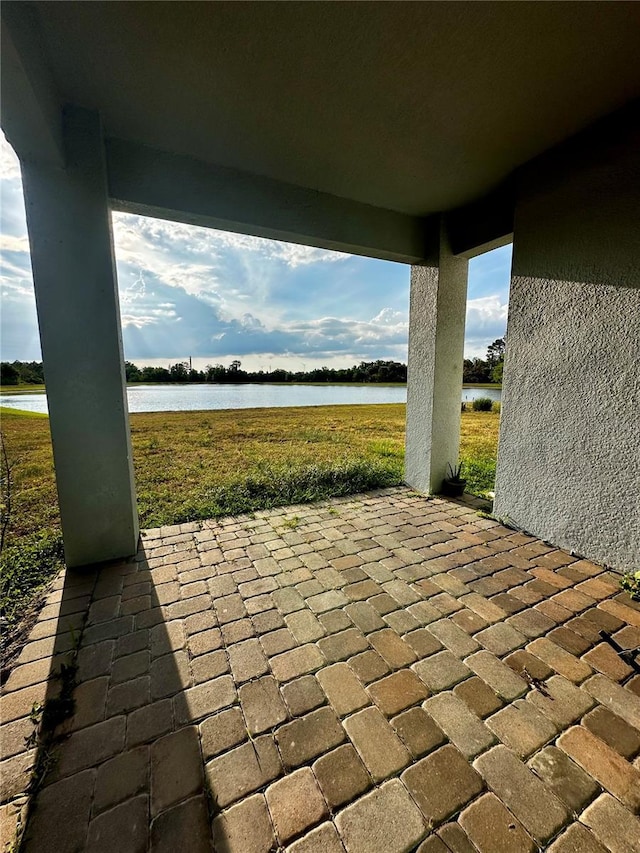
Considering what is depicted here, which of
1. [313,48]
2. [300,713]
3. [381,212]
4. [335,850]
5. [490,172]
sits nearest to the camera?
[335,850]

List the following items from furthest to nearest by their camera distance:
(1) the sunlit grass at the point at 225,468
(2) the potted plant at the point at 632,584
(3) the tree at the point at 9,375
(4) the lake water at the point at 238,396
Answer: (4) the lake water at the point at 238,396, (3) the tree at the point at 9,375, (1) the sunlit grass at the point at 225,468, (2) the potted plant at the point at 632,584

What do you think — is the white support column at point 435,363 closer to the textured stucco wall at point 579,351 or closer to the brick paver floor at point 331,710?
the textured stucco wall at point 579,351

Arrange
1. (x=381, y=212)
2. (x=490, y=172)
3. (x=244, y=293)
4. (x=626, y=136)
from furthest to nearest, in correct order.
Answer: (x=244, y=293) < (x=381, y=212) < (x=490, y=172) < (x=626, y=136)

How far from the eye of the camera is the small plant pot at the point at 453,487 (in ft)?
11.5

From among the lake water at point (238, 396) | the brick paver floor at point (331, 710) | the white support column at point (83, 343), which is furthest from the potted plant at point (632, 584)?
the lake water at point (238, 396)

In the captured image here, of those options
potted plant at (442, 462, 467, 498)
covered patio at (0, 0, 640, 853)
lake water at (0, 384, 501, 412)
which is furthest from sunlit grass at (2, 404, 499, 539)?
lake water at (0, 384, 501, 412)

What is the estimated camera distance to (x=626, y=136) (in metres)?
1.95

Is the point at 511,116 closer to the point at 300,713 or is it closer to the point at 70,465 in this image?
the point at 300,713

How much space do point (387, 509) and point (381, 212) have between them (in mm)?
2724

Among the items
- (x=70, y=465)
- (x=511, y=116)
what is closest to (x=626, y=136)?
(x=511, y=116)

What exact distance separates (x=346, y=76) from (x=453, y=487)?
324 cm

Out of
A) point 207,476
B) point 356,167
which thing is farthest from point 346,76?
point 207,476

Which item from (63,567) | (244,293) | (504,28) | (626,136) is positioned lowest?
(63,567)

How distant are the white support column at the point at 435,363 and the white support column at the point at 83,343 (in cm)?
270
